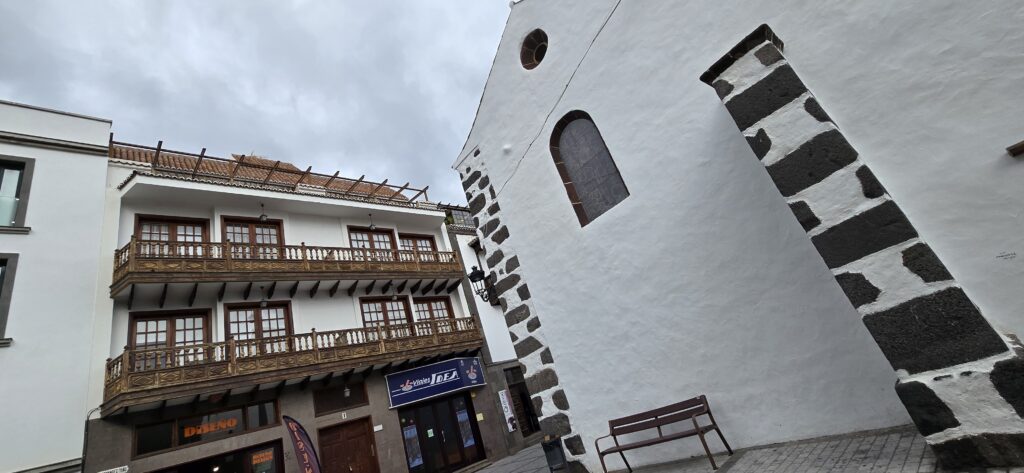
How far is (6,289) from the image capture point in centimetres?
921

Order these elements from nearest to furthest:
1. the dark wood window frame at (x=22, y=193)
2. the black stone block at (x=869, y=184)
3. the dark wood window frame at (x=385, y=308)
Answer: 1. the black stone block at (x=869, y=184)
2. the dark wood window frame at (x=22, y=193)
3. the dark wood window frame at (x=385, y=308)

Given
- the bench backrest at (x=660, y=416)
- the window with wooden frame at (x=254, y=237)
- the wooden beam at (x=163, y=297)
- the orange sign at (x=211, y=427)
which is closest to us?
the bench backrest at (x=660, y=416)

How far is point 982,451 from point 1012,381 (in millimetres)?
381

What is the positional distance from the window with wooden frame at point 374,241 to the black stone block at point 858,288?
13898 millimetres

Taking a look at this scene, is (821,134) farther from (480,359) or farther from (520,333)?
(480,359)

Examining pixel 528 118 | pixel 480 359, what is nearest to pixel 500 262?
pixel 528 118

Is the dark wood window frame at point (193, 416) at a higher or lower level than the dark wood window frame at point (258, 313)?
lower

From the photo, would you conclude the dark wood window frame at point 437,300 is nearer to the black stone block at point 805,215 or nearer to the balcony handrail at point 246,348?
the balcony handrail at point 246,348

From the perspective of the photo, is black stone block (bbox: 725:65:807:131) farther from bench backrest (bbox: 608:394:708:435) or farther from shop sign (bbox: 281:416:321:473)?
shop sign (bbox: 281:416:321:473)

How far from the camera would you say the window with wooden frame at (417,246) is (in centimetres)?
1633

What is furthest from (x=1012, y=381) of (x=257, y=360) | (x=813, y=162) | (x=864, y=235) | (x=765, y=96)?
(x=257, y=360)

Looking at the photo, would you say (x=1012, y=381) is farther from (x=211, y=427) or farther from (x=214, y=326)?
(x=214, y=326)

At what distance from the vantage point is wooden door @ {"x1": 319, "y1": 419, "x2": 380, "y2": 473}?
39.4 feet

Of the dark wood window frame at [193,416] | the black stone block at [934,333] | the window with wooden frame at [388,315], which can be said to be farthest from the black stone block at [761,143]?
the window with wooden frame at [388,315]
